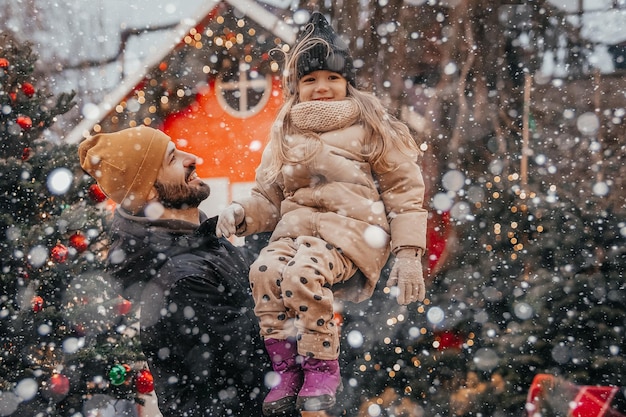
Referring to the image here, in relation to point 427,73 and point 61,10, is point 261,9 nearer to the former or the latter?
point 427,73

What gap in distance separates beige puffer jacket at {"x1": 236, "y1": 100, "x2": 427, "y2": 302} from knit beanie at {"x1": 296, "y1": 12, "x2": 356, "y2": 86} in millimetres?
114

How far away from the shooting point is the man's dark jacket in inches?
76.4

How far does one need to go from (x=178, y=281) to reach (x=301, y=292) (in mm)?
513

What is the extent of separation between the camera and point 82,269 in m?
4.38

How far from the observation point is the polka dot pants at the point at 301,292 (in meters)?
1.63

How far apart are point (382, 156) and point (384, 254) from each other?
11.6 inches

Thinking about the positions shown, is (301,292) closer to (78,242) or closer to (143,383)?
(78,242)

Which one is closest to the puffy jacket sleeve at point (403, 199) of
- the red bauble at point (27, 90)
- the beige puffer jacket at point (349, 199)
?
the beige puffer jacket at point (349, 199)

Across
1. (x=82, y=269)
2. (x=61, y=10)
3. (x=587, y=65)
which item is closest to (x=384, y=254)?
(x=82, y=269)

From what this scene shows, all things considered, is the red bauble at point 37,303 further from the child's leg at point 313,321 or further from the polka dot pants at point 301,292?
the child's leg at point 313,321

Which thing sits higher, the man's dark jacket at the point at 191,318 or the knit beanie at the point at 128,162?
the knit beanie at the point at 128,162

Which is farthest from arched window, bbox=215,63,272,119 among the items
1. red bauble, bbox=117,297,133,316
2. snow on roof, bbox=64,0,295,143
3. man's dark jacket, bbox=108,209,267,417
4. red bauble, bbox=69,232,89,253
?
man's dark jacket, bbox=108,209,267,417

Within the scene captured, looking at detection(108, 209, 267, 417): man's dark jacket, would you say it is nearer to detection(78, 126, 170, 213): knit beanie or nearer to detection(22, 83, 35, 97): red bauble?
detection(78, 126, 170, 213): knit beanie

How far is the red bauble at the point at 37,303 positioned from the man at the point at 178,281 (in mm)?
2490
